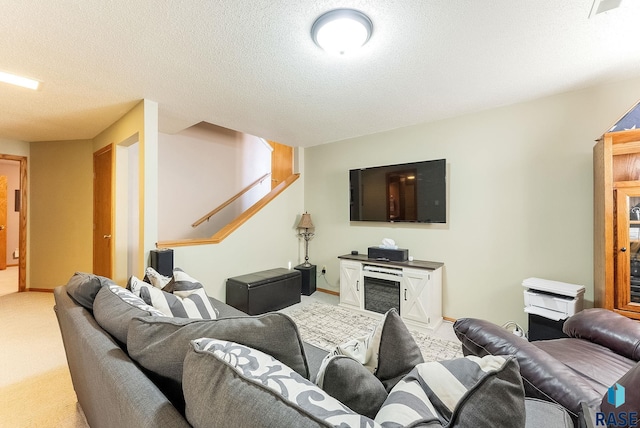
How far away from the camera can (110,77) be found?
7.29 feet

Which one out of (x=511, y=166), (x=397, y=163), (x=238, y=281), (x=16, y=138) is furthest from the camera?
(x=16, y=138)

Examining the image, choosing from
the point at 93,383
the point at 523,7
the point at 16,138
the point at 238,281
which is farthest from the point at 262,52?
the point at 16,138

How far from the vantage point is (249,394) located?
562mm

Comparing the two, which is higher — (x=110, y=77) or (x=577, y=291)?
(x=110, y=77)

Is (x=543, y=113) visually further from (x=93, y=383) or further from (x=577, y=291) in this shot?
(x=93, y=383)

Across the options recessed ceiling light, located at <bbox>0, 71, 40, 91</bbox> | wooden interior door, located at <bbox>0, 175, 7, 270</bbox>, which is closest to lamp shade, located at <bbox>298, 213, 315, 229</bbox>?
recessed ceiling light, located at <bbox>0, 71, 40, 91</bbox>

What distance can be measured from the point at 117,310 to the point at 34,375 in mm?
1756

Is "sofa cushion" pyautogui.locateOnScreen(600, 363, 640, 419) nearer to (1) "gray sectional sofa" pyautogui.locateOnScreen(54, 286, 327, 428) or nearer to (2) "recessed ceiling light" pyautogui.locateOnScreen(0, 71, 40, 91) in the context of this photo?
(1) "gray sectional sofa" pyautogui.locateOnScreen(54, 286, 327, 428)

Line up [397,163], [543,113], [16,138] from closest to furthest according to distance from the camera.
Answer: [543,113]
[397,163]
[16,138]

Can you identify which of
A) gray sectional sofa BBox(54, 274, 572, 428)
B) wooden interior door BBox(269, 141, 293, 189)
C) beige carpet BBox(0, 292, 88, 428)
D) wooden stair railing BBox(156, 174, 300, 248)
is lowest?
beige carpet BBox(0, 292, 88, 428)

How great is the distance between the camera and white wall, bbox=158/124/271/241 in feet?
14.1

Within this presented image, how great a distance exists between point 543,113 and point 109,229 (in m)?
5.06

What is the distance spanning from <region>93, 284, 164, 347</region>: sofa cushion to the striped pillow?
3.20 ft

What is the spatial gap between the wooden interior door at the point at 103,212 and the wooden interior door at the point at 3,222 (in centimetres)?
380
